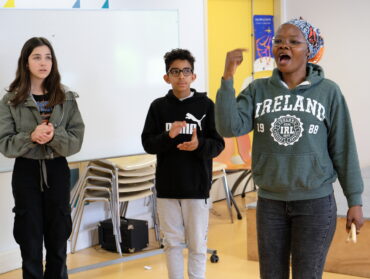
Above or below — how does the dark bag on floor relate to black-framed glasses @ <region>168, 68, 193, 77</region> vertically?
below

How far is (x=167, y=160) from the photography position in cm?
254

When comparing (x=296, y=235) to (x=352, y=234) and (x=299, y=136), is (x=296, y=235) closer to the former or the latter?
(x=352, y=234)

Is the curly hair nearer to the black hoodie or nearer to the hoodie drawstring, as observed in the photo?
the black hoodie

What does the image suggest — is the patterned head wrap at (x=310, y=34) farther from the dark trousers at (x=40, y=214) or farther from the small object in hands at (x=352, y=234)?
the dark trousers at (x=40, y=214)

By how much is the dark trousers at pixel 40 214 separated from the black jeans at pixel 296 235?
3.84 ft

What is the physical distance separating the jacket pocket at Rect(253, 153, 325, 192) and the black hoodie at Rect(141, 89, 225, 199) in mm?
790

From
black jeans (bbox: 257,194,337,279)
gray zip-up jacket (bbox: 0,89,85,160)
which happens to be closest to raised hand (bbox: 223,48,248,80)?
black jeans (bbox: 257,194,337,279)

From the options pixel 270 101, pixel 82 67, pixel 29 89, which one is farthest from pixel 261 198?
pixel 82 67

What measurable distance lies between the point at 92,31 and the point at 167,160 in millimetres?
1099

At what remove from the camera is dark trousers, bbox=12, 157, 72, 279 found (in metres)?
2.51

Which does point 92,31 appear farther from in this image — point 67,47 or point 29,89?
point 29,89

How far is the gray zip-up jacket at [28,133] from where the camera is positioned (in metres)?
2.47

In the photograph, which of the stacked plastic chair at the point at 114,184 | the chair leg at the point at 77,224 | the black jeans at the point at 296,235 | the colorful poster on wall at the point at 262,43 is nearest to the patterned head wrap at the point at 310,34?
the black jeans at the point at 296,235

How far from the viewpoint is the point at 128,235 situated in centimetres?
369
